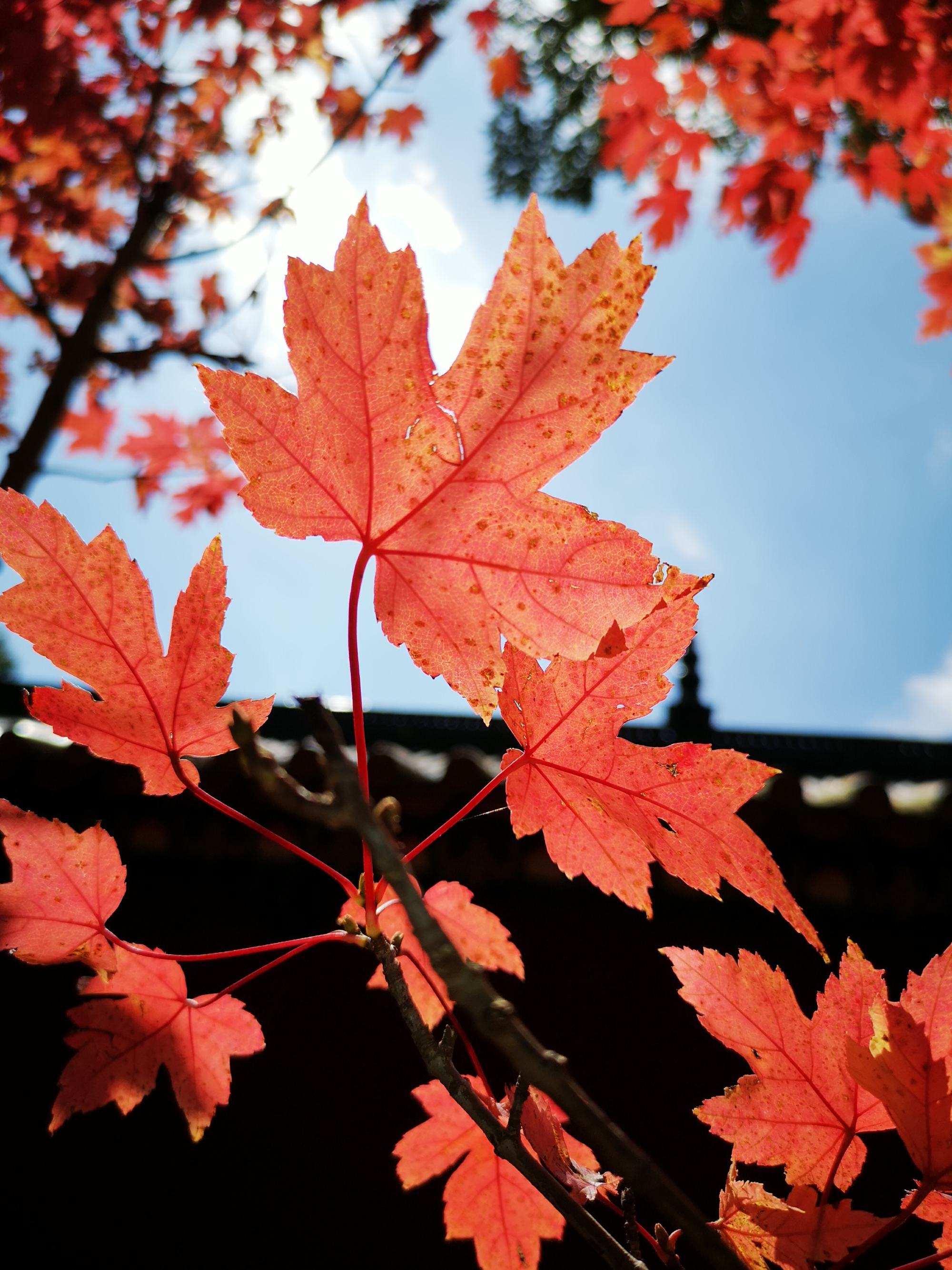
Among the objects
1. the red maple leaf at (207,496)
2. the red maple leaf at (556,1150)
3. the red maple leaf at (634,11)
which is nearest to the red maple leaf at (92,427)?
the red maple leaf at (207,496)

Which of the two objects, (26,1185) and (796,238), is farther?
(796,238)

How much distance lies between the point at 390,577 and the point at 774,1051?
51cm

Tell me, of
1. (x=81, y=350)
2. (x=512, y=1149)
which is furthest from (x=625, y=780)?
(x=81, y=350)

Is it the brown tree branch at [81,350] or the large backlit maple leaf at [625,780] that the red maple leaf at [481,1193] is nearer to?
the large backlit maple leaf at [625,780]

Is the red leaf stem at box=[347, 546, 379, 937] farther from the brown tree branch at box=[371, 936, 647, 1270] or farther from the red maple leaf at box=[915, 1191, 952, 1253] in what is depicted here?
the red maple leaf at box=[915, 1191, 952, 1253]

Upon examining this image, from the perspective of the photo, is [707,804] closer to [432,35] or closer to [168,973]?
[168,973]

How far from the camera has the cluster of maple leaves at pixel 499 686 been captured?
51 centimetres

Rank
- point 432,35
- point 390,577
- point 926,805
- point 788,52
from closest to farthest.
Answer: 1. point 390,577
2. point 926,805
3. point 788,52
4. point 432,35

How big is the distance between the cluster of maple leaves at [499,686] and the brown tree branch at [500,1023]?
0.86 ft

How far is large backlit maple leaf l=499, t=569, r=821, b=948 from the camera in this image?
56 centimetres

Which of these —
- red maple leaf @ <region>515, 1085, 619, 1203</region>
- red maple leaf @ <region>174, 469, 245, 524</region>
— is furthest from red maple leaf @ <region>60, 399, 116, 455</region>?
red maple leaf @ <region>515, 1085, 619, 1203</region>

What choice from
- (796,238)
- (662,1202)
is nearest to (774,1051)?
(662,1202)

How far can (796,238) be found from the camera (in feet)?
11.6

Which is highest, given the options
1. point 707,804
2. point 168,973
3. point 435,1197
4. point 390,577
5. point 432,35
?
point 432,35
